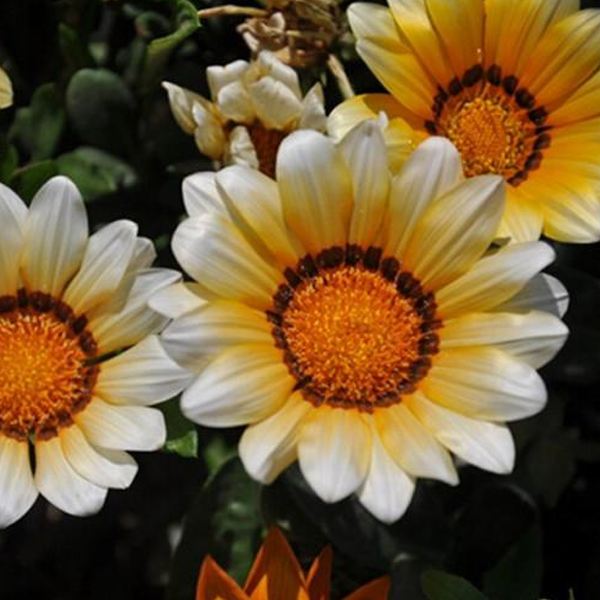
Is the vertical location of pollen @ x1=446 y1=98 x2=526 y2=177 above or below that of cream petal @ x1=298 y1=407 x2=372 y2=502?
above

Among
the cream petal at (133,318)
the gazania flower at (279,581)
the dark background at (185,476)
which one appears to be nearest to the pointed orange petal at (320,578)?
the gazania flower at (279,581)

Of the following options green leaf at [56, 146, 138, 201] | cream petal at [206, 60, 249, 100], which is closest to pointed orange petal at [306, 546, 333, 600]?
cream petal at [206, 60, 249, 100]

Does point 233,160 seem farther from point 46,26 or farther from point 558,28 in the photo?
point 46,26

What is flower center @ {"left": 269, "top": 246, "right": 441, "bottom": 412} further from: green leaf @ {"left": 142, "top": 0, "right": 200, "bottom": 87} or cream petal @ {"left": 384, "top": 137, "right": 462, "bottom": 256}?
green leaf @ {"left": 142, "top": 0, "right": 200, "bottom": 87}

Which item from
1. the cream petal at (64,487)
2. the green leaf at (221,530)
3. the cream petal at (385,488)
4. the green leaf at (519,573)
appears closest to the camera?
the cream petal at (385,488)

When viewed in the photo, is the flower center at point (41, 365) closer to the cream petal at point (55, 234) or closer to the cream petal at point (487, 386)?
the cream petal at point (55, 234)

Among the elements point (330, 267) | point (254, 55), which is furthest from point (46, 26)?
point (330, 267)
